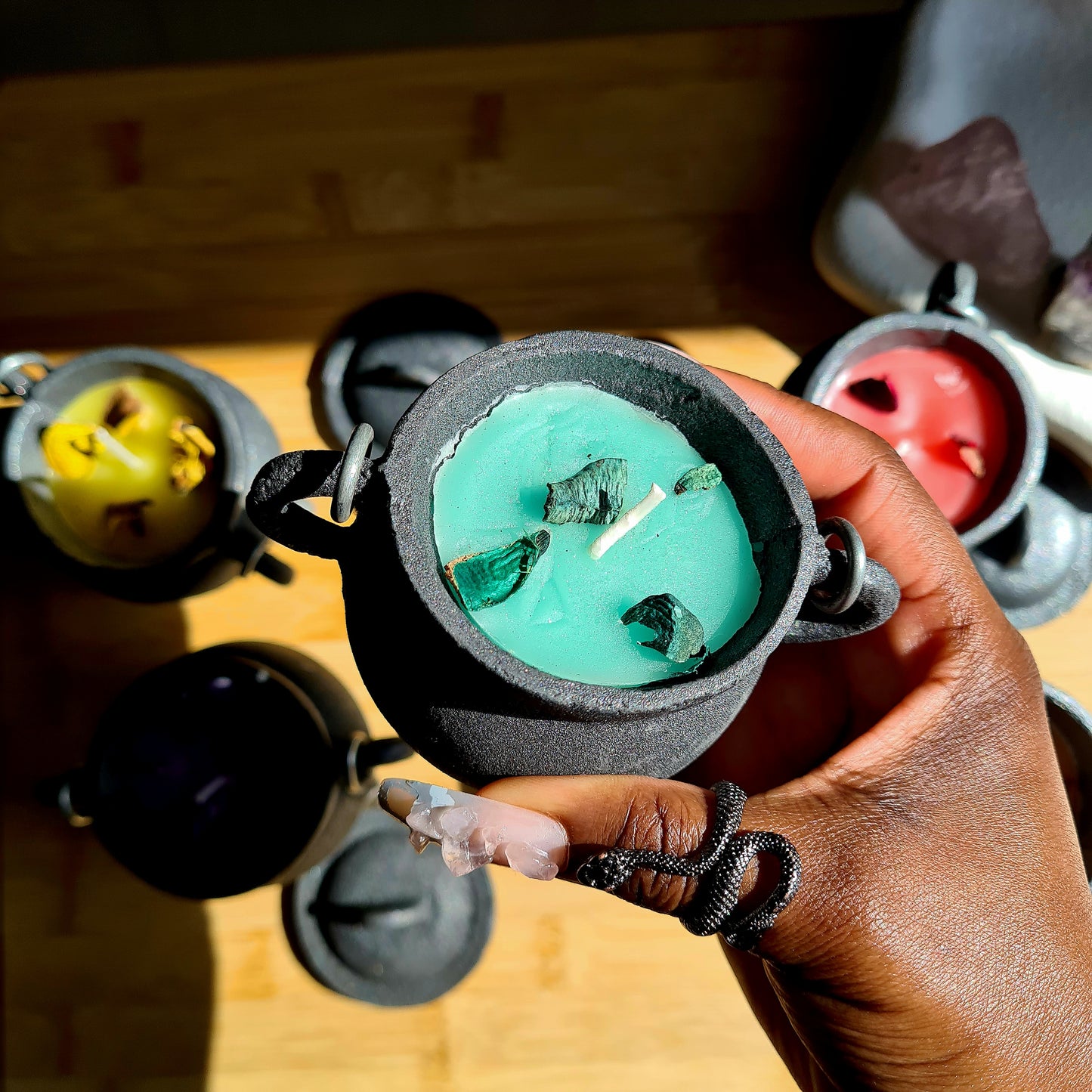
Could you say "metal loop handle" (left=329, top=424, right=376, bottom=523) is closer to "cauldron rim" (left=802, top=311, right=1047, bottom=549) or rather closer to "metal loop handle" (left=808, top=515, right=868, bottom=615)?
"metal loop handle" (left=808, top=515, right=868, bottom=615)

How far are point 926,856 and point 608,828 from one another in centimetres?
21

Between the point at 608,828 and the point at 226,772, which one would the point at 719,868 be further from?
the point at 226,772

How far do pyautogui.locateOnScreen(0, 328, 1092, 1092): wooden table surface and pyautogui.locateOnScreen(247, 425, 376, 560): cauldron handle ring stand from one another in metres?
0.47

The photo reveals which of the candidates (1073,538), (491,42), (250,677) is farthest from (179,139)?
(1073,538)

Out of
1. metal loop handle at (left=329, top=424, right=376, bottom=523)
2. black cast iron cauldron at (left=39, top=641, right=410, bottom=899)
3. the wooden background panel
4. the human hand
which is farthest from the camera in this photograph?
the wooden background panel

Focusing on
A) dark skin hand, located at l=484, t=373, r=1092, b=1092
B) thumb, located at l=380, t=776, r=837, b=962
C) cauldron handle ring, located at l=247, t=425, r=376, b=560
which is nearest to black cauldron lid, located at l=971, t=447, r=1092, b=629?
dark skin hand, located at l=484, t=373, r=1092, b=1092

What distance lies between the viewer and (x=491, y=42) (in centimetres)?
106

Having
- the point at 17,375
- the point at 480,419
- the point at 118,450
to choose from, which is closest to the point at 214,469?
the point at 118,450

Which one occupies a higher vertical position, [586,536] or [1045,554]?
[586,536]

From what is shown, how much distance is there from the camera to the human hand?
1.88 feet

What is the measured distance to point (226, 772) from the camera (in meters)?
0.85

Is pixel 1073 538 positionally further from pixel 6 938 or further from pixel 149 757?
pixel 6 938

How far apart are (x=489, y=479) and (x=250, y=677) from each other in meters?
0.42

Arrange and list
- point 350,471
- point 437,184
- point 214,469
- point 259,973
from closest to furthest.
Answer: point 350,471 → point 214,469 → point 259,973 → point 437,184
